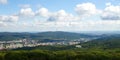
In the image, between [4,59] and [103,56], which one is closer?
[4,59]

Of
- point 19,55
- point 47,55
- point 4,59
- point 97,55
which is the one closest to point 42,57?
point 47,55

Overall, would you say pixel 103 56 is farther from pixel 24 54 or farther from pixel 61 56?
pixel 24 54

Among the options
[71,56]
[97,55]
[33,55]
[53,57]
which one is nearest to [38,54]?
[33,55]

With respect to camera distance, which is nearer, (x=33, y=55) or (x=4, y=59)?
(x=4, y=59)

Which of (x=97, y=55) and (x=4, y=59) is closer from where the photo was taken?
(x=4, y=59)

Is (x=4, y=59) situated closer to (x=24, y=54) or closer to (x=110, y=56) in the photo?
(x=24, y=54)

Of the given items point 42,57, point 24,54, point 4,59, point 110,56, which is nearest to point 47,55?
point 42,57

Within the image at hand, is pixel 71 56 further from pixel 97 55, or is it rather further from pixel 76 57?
pixel 97 55
